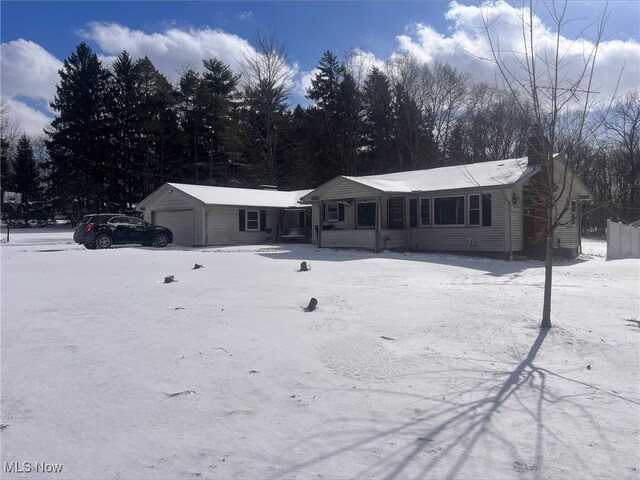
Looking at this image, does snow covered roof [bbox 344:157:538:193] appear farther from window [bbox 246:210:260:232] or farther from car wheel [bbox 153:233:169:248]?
car wheel [bbox 153:233:169:248]

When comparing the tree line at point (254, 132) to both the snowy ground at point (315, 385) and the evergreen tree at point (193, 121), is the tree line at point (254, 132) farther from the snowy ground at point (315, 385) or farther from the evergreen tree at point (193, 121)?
the snowy ground at point (315, 385)

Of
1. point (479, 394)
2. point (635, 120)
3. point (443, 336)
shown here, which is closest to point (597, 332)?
point (443, 336)

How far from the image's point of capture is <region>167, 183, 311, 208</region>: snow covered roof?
2677 centimetres

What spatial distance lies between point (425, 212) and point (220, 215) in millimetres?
10954

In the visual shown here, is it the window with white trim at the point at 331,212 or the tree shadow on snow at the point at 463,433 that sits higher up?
the window with white trim at the point at 331,212

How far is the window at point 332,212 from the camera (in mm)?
24969

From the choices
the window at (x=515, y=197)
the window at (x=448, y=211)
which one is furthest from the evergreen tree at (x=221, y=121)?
the window at (x=515, y=197)

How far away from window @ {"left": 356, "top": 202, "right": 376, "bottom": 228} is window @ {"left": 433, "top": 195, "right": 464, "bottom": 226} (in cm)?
290

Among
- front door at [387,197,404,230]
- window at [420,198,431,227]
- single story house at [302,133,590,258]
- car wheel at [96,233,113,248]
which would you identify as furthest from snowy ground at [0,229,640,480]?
car wheel at [96,233,113,248]

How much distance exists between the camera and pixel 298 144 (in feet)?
146

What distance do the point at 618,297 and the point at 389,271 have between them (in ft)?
19.3

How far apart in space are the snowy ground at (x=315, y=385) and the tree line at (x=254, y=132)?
35.2 meters

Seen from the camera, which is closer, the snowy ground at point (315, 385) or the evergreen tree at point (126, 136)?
the snowy ground at point (315, 385)

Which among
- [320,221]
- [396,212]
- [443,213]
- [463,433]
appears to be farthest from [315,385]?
[320,221]
